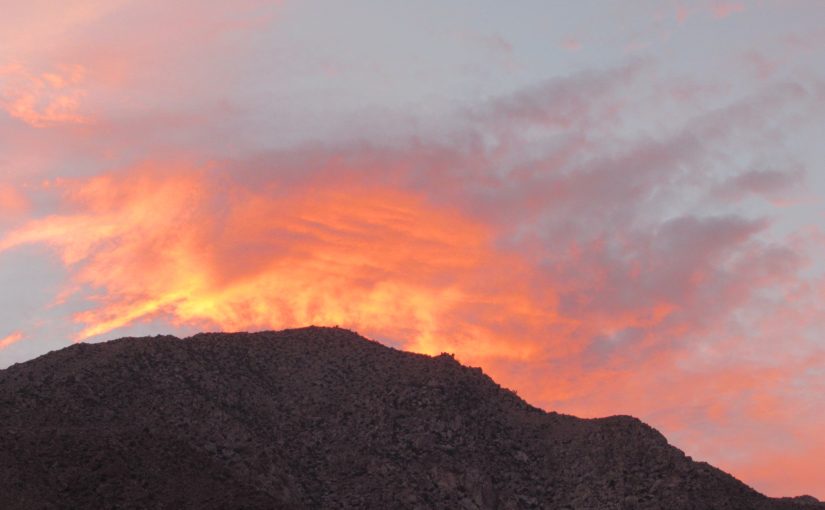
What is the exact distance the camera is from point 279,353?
57156mm

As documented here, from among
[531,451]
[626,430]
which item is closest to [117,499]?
[531,451]

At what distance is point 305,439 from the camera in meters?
50.7

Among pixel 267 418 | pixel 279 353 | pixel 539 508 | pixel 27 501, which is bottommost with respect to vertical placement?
pixel 27 501

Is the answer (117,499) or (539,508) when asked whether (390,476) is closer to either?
(539,508)

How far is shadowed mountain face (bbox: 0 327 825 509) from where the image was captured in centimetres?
4200

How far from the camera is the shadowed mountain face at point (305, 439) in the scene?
42.0 m

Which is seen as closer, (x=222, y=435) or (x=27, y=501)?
(x=27, y=501)

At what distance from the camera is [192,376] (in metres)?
50.9

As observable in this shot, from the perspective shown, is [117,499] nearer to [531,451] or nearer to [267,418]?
[267,418]

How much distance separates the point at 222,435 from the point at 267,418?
4274 millimetres

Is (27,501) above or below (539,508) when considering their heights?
below

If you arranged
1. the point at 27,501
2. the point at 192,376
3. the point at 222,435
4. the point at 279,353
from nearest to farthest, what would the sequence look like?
the point at 27,501 < the point at 222,435 < the point at 192,376 < the point at 279,353

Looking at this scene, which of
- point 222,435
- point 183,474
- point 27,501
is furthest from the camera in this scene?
point 222,435

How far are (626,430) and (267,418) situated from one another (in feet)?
64.8
